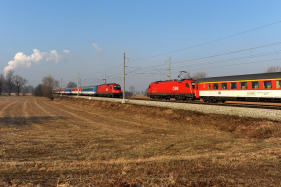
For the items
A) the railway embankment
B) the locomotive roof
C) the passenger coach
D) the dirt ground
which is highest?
the locomotive roof

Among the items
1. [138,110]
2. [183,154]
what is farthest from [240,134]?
[138,110]

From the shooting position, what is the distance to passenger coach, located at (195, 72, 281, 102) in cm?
1983

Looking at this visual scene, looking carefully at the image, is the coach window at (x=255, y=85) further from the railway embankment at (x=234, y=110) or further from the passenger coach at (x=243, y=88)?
the railway embankment at (x=234, y=110)

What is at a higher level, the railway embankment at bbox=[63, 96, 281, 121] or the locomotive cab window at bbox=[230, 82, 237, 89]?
A: the locomotive cab window at bbox=[230, 82, 237, 89]

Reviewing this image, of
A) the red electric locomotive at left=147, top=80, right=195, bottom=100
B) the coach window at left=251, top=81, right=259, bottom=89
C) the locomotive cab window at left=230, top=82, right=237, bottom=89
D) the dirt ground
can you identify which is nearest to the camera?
the dirt ground

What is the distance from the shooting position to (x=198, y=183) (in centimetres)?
575

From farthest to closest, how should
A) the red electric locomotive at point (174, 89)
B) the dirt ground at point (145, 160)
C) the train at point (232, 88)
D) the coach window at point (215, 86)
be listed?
the red electric locomotive at point (174, 89)
the coach window at point (215, 86)
the train at point (232, 88)
the dirt ground at point (145, 160)

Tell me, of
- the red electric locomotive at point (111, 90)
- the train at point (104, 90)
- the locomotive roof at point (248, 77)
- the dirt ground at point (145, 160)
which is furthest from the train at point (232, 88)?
the train at point (104, 90)

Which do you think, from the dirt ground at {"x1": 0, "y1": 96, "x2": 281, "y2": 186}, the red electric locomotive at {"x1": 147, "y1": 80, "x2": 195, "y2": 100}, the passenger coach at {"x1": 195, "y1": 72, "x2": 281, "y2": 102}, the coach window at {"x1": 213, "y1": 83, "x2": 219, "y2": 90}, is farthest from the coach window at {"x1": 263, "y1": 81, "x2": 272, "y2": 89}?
the red electric locomotive at {"x1": 147, "y1": 80, "x2": 195, "y2": 100}

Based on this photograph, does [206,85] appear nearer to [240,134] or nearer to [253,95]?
[253,95]

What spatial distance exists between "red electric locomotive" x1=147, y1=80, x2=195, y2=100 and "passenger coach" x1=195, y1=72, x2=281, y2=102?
2687 mm

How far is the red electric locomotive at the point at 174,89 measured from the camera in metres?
31.3

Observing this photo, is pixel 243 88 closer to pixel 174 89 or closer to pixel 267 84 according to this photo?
pixel 267 84

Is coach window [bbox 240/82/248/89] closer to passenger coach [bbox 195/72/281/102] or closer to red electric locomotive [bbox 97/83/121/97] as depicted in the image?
passenger coach [bbox 195/72/281/102]
